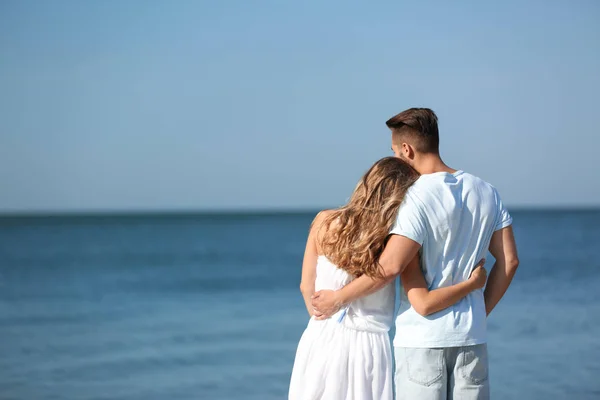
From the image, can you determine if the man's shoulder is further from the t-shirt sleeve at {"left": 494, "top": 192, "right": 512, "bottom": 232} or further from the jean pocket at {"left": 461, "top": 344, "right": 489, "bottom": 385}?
the jean pocket at {"left": 461, "top": 344, "right": 489, "bottom": 385}

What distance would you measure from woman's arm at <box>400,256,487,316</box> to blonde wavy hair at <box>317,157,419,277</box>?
0.11 m

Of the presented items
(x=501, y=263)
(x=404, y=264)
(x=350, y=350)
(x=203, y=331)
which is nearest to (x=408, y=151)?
(x=404, y=264)

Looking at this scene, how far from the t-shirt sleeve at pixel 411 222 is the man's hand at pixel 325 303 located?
13.1 inches

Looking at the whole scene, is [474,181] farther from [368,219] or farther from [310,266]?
[310,266]

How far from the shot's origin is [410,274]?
2680mm

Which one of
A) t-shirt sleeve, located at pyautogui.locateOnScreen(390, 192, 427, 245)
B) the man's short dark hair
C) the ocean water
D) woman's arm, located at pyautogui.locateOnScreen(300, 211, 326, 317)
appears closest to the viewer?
t-shirt sleeve, located at pyautogui.locateOnScreen(390, 192, 427, 245)

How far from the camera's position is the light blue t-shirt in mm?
2633

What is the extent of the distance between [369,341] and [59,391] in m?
4.95

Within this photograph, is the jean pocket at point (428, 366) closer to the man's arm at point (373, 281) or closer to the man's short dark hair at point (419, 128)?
the man's arm at point (373, 281)

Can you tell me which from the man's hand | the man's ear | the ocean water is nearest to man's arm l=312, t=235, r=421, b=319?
the man's hand

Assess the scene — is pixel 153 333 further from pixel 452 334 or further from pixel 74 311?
pixel 452 334

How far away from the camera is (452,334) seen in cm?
267

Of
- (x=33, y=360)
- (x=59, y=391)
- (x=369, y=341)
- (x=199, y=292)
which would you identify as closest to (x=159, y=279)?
(x=199, y=292)

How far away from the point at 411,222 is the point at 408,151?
11.9 inches
